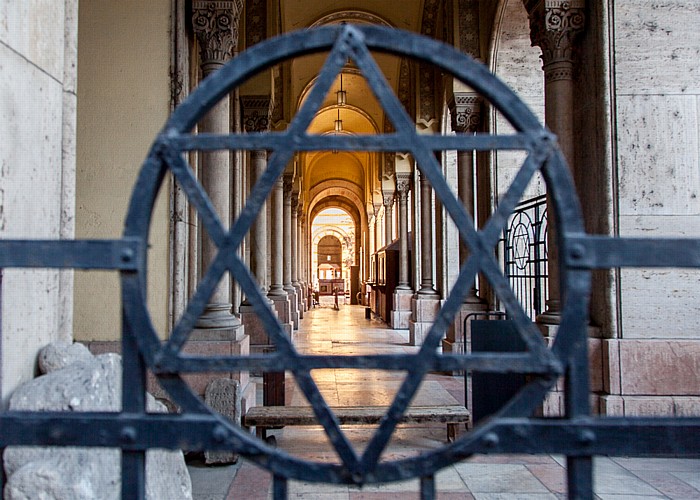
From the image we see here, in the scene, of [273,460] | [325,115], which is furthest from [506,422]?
[325,115]

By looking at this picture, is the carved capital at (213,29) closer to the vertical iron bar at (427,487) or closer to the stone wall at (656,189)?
the stone wall at (656,189)

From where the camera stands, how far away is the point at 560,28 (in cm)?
482

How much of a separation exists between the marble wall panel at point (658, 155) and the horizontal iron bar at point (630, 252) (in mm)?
3510

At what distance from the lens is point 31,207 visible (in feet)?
6.08

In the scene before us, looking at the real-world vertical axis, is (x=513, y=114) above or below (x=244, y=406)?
above

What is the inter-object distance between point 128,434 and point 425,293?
377 inches

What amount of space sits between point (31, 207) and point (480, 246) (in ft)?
4.95

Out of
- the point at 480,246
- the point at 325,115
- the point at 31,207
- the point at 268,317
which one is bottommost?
the point at 268,317

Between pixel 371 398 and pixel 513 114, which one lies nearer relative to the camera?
pixel 513 114

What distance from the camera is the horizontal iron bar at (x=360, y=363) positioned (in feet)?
3.79

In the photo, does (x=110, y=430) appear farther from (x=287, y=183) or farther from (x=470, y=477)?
(x=287, y=183)

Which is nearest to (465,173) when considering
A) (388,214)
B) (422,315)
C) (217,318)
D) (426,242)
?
(426,242)

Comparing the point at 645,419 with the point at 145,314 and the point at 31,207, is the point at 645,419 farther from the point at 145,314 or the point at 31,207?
the point at 31,207

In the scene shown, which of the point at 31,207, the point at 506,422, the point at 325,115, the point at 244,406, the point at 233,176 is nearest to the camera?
the point at 506,422
